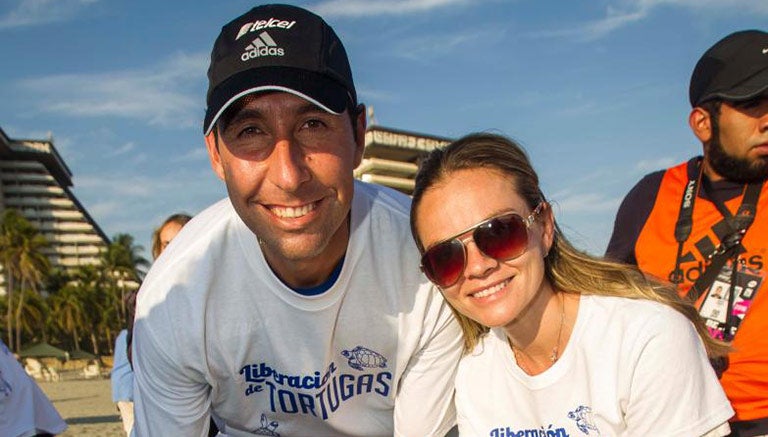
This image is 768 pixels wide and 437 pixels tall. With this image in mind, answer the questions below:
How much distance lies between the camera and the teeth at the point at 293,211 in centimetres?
286

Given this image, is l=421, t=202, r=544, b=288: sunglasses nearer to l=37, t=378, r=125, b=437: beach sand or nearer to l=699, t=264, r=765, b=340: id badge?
l=699, t=264, r=765, b=340: id badge

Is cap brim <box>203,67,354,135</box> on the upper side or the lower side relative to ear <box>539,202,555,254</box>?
upper

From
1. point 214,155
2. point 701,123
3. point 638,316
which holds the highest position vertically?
point 701,123

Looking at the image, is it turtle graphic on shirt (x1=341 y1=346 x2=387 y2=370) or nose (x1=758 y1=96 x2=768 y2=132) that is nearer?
turtle graphic on shirt (x1=341 y1=346 x2=387 y2=370)

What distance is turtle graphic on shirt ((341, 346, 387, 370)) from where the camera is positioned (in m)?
3.16

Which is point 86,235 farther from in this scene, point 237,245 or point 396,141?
point 237,245

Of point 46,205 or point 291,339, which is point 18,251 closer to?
point 46,205

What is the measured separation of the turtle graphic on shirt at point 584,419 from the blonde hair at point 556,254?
0.46 metres

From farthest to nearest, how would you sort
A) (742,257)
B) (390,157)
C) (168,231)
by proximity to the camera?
(390,157)
(168,231)
(742,257)

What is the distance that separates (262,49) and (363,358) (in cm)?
137

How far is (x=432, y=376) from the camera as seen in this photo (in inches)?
127

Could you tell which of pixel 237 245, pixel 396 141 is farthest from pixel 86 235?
pixel 237 245

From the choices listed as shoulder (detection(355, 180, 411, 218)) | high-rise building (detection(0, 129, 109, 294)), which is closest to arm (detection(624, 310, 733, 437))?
shoulder (detection(355, 180, 411, 218))

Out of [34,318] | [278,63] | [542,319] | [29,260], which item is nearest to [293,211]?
[278,63]
